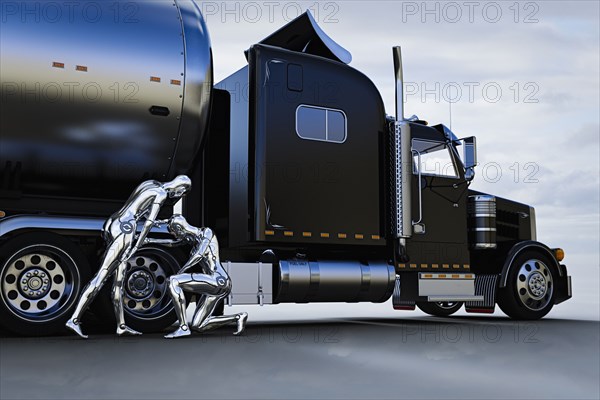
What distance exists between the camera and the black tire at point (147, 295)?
8.34 meters

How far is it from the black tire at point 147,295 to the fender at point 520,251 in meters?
5.26

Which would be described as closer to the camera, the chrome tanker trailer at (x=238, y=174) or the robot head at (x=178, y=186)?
the chrome tanker trailer at (x=238, y=174)

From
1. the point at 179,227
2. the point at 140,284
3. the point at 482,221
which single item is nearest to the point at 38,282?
the point at 140,284

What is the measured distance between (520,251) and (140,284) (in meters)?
6.06

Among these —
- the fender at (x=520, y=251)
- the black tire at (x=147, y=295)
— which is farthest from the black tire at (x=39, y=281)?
the fender at (x=520, y=251)

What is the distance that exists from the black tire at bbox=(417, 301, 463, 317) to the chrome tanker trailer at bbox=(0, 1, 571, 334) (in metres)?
1.82

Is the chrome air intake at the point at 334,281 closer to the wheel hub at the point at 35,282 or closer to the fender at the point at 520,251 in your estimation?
the fender at the point at 520,251

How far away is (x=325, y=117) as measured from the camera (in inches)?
390

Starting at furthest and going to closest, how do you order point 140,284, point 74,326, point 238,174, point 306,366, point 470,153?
point 470,153 → point 238,174 → point 140,284 → point 74,326 → point 306,366

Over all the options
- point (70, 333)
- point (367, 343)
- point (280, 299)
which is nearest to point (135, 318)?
point (70, 333)

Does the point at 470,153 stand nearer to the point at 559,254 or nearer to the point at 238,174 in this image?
the point at 559,254

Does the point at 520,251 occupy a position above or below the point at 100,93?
below

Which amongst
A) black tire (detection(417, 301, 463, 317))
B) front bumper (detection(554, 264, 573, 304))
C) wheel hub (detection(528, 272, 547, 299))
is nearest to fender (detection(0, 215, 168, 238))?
wheel hub (detection(528, 272, 547, 299))

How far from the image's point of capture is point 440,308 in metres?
13.8
